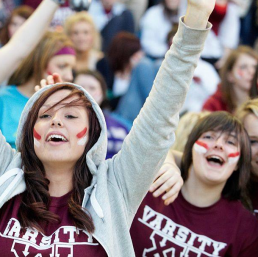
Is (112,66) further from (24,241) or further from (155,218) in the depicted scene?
(24,241)

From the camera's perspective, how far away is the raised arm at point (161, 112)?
6.88 ft

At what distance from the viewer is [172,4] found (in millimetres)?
6473

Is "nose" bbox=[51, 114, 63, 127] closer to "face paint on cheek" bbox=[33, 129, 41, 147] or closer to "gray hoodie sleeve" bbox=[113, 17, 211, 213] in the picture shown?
"face paint on cheek" bbox=[33, 129, 41, 147]

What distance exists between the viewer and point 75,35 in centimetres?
573

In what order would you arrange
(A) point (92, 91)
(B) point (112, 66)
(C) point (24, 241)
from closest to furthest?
(C) point (24, 241), (A) point (92, 91), (B) point (112, 66)

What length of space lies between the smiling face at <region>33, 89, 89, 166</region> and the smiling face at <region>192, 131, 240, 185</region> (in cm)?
63

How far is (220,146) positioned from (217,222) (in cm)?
35

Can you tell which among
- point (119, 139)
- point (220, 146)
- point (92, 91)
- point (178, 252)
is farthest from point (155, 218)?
point (92, 91)

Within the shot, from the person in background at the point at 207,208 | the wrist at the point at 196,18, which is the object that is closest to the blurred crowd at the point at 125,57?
the person in background at the point at 207,208

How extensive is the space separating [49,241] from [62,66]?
1.76 m

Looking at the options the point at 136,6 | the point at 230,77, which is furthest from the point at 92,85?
the point at 136,6

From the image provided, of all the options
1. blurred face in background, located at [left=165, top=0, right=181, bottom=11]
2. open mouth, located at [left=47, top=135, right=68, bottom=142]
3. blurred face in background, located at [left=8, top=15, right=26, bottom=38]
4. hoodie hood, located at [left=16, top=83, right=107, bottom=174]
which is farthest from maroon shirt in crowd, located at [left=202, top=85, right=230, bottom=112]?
blurred face in background, located at [left=165, top=0, right=181, bottom=11]

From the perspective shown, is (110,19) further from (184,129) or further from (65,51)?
(184,129)

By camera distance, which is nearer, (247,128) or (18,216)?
(18,216)
